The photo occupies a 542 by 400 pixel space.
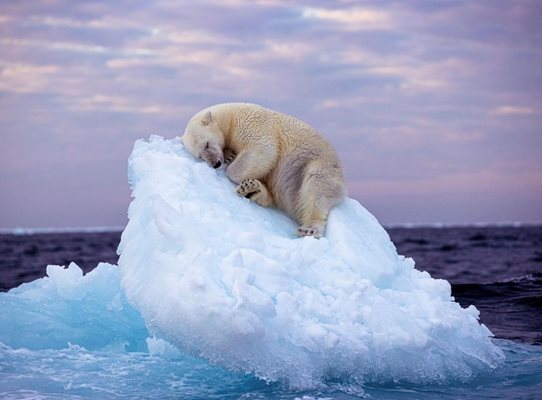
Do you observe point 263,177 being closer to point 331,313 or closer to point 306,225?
point 306,225

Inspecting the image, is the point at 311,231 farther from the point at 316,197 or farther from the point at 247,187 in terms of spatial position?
the point at 247,187

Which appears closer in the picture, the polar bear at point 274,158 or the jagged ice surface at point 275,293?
the jagged ice surface at point 275,293

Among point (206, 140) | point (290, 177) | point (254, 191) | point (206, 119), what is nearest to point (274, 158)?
point (290, 177)

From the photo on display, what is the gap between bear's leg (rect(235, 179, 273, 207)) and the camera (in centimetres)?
807

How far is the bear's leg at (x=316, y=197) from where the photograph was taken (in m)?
8.12

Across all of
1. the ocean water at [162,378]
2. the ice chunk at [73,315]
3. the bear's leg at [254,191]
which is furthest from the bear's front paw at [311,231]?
the ice chunk at [73,315]

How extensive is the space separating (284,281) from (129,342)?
9.09 ft

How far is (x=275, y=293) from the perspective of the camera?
657cm

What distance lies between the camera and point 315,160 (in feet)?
27.5

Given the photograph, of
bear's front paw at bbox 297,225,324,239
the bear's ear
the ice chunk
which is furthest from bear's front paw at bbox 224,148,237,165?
the ice chunk

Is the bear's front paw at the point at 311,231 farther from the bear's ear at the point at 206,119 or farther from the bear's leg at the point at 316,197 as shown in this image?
the bear's ear at the point at 206,119

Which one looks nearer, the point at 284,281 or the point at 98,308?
the point at 284,281

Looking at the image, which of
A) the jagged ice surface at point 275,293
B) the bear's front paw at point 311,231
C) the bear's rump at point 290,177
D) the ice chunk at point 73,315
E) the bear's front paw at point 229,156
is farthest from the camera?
the bear's front paw at point 229,156

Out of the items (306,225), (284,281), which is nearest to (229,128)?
(306,225)
